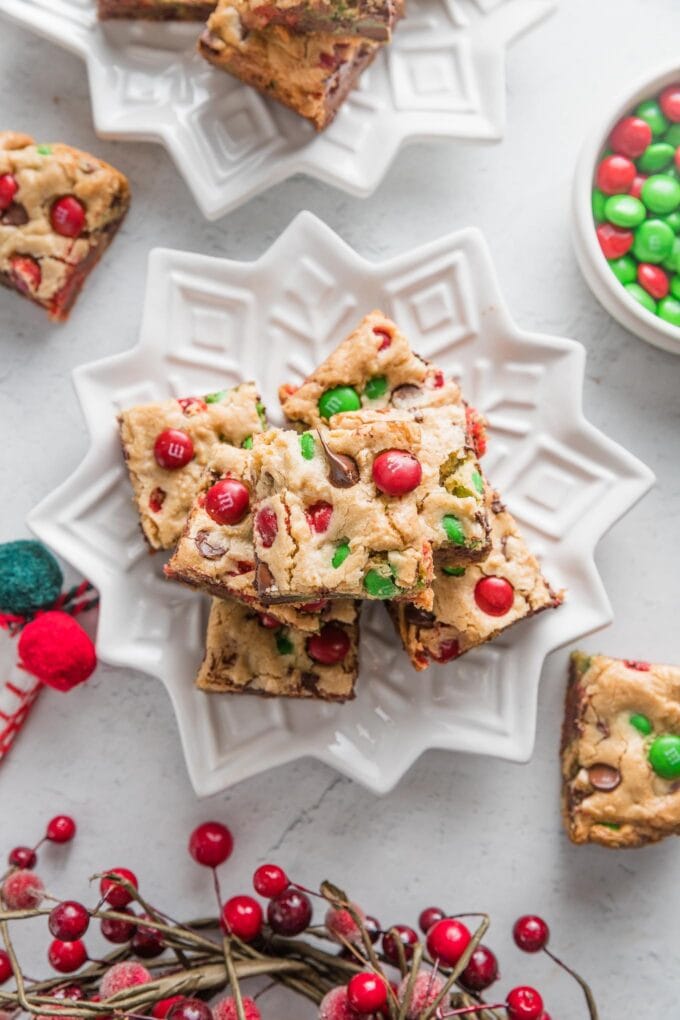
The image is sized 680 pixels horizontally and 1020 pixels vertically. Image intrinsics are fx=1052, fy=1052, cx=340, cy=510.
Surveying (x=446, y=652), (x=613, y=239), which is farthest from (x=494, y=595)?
(x=613, y=239)

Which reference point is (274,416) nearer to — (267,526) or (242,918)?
(267,526)

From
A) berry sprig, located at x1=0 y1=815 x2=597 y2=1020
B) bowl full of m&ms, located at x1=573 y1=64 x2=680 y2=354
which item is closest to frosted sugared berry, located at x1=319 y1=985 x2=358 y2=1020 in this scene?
berry sprig, located at x1=0 y1=815 x2=597 y2=1020

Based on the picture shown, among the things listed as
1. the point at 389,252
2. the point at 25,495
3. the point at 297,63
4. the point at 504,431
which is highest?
the point at 297,63

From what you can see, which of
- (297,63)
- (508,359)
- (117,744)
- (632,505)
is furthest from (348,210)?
(117,744)

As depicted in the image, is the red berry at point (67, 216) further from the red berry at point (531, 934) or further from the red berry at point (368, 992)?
the red berry at point (531, 934)

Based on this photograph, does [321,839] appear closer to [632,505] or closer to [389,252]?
[632,505]

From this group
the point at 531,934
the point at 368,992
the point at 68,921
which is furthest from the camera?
the point at 531,934
